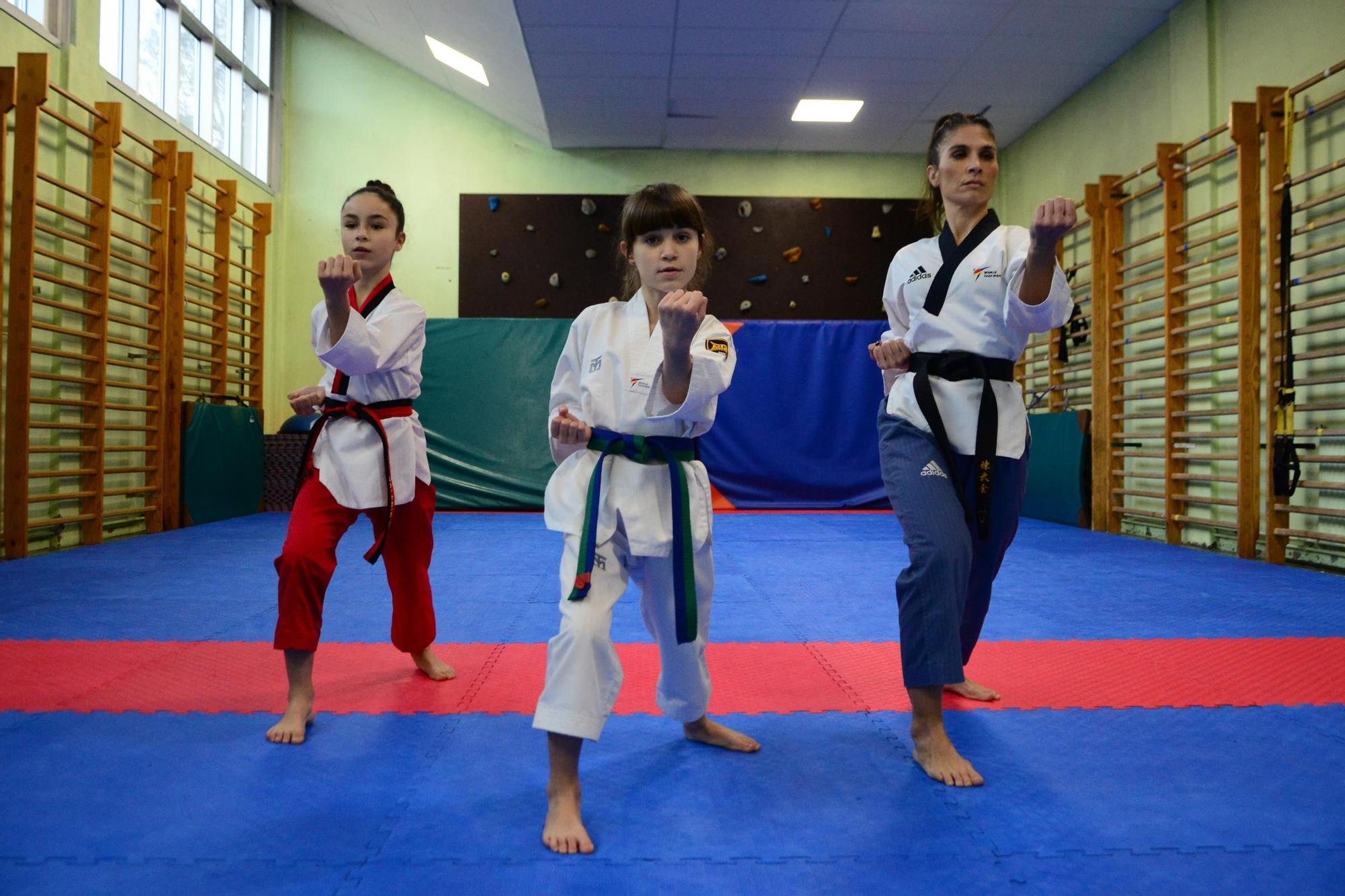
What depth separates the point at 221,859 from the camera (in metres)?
1.33

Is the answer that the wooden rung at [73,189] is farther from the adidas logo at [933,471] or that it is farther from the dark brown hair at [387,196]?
the adidas logo at [933,471]

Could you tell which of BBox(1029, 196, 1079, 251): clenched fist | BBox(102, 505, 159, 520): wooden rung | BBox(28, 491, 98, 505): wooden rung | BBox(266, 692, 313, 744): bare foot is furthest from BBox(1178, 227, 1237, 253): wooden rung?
BBox(102, 505, 159, 520): wooden rung

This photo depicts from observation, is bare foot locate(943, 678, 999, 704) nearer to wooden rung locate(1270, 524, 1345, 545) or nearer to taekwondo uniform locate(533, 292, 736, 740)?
taekwondo uniform locate(533, 292, 736, 740)

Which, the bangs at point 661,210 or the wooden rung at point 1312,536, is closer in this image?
the bangs at point 661,210

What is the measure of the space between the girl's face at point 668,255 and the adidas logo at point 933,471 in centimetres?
69

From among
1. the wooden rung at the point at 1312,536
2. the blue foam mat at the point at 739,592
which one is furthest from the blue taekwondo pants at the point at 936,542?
the wooden rung at the point at 1312,536

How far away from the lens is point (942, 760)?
168 cm

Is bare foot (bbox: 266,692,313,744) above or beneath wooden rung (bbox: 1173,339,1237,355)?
beneath

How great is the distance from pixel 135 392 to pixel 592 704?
6.30 meters

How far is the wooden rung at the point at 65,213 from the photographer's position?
489 centimetres

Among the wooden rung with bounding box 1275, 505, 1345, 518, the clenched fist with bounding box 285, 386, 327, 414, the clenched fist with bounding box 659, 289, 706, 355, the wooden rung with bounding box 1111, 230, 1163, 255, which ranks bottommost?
the wooden rung with bounding box 1275, 505, 1345, 518

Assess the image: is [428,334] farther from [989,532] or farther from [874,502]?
[989,532]

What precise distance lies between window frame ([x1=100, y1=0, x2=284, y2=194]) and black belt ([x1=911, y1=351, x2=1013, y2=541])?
5.74 meters

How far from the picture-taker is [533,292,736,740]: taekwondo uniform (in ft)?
4.87
